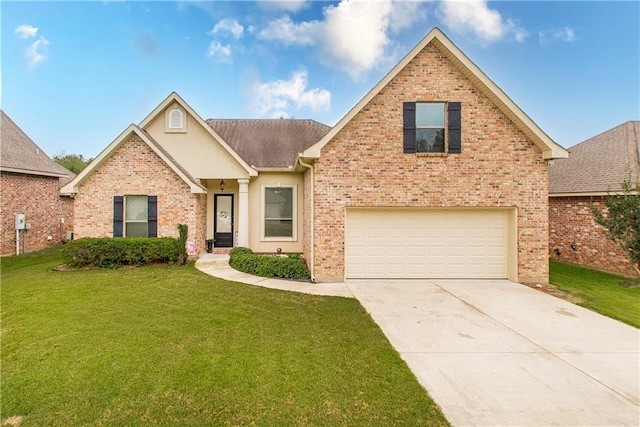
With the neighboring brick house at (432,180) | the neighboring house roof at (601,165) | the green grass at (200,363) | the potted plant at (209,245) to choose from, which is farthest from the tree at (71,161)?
the neighboring house roof at (601,165)

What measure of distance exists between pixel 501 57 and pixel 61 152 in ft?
217

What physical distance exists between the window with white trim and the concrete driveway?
6.08 meters

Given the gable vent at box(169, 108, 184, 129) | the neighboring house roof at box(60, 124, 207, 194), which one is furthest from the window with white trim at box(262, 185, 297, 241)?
the gable vent at box(169, 108, 184, 129)

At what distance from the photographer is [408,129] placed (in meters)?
8.74

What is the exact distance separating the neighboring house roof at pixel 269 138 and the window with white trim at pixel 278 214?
1147 mm

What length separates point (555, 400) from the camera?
334 cm

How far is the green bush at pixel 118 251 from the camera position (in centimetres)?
995

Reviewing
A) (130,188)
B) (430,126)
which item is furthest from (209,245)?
(430,126)

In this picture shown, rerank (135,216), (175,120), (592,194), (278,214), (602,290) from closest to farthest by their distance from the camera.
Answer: (602,290), (592,194), (135,216), (175,120), (278,214)

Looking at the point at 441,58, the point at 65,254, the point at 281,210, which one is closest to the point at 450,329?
the point at 441,58

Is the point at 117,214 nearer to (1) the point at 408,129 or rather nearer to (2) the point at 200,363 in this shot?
(2) the point at 200,363

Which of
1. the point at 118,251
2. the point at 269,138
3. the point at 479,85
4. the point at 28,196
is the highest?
the point at 479,85

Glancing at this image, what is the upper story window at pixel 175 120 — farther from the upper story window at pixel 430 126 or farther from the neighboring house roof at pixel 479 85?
the upper story window at pixel 430 126

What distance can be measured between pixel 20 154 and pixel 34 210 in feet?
8.80
